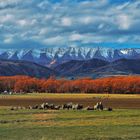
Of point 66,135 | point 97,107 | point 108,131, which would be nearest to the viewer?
point 66,135

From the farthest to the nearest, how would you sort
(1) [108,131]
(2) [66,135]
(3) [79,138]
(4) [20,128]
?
(4) [20,128] → (1) [108,131] → (2) [66,135] → (3) [79,138]

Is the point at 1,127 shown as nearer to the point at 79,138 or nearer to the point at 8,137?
the point at 8,137

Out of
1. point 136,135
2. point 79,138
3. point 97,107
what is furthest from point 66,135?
point 97,107

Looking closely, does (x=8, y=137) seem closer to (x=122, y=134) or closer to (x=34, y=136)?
(x=34, y=136)

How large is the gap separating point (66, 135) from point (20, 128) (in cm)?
686

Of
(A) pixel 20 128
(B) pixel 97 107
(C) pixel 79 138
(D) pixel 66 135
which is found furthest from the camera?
(B) pixel 97 107

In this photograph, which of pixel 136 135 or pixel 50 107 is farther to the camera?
pixel 50 107

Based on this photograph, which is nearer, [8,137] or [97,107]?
[8,137]

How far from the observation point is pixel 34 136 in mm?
33344

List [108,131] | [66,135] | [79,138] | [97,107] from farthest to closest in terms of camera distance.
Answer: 1. [97,107]
2. [108,131]
3. [66,135]
4. [79,138]

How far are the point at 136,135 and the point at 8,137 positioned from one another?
31.4 feet

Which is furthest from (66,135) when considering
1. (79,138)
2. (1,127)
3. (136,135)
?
A: (1,127)

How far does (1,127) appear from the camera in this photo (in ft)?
133

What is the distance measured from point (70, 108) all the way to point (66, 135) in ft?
142
